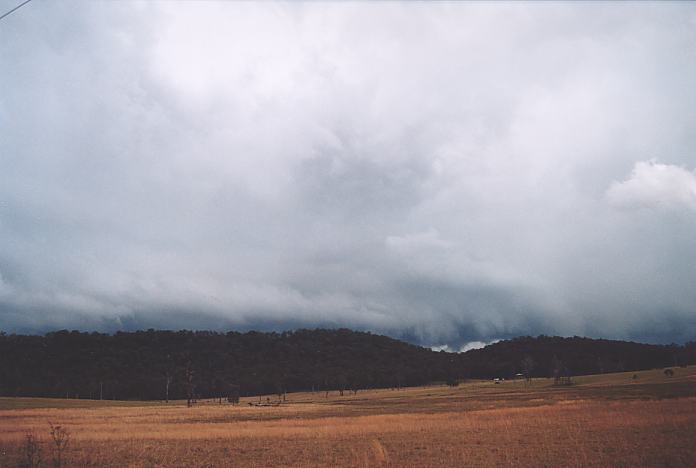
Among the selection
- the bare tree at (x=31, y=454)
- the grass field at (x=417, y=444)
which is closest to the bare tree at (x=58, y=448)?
the grass field at (x=417, y=444)

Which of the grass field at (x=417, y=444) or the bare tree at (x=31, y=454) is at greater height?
the bare tree at (x=31, y=454)

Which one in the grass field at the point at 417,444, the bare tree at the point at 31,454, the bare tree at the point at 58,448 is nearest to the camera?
the bare tree at the point at 31,454

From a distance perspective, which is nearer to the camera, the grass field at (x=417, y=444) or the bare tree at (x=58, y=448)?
the bare tree at (x=58, y=448)

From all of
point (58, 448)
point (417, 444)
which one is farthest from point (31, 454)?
point (417, 444)

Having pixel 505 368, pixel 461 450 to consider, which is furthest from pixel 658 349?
pixel 461 450

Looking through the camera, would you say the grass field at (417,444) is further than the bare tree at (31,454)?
Yes

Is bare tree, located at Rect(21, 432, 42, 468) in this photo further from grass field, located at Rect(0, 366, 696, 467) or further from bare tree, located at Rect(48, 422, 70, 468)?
bare tree, located at Rect(48, 422, 70, 468)

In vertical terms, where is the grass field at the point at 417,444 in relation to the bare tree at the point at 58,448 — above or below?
below

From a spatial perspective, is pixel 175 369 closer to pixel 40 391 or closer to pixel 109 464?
pixel 40 391

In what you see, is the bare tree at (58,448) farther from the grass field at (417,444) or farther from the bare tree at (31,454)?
the bare tree at (31,454)

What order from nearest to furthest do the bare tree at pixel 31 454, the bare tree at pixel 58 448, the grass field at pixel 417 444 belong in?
the bare tree at pixel 31 454 → the bare tree at pixel 58 448 → the grass field at pixel 417 444

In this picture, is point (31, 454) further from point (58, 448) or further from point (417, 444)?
point (417, 444)

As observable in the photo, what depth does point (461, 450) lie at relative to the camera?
77.6 feet

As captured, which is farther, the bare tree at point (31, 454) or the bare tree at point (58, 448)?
the bare tree at point (58, 448)
